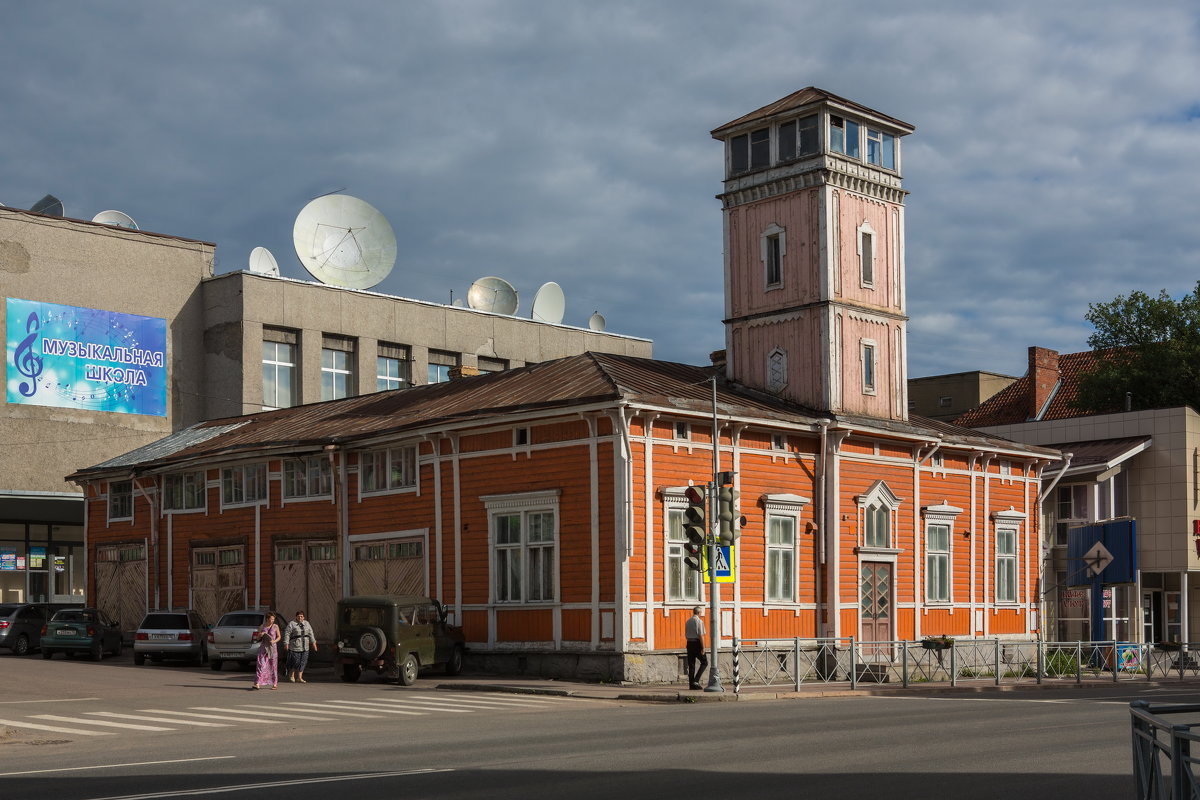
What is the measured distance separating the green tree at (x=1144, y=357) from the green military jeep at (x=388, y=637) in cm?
3794

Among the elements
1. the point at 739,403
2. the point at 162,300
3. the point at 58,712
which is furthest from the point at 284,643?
the point at 162,300

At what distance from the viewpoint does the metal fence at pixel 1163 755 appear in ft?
26.1

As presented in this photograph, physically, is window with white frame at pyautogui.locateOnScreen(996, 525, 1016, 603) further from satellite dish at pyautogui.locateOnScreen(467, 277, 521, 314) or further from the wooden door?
satellite dish at pyautogui.locateOnScreen(467, 277, 521, 314)

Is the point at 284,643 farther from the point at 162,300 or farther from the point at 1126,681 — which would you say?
the point at 162,300

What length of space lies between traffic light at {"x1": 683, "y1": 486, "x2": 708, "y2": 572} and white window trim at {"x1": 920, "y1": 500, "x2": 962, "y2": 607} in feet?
37.7

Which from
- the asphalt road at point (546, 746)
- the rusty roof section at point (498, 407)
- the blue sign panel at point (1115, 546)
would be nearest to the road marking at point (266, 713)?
the asphalt road at point (546, 746)

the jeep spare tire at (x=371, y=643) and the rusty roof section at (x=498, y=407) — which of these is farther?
the rusty roof section at (x=498, y=407)

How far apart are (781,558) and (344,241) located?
32.6 m

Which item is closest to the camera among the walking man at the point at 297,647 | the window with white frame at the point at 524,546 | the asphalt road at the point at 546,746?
the asphalt road at the point at 546,746

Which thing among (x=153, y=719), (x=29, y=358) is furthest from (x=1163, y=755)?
(x=29, y=358)

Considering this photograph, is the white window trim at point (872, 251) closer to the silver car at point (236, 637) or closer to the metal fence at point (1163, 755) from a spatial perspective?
the silver car at point (236, 637)

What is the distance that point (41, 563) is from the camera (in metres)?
56.1

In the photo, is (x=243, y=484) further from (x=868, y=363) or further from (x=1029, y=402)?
(x=1029, y=402)

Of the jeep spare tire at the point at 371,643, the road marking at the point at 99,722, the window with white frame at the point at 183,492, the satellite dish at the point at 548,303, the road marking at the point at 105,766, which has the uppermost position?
the satellite dish at the point at 548,303
